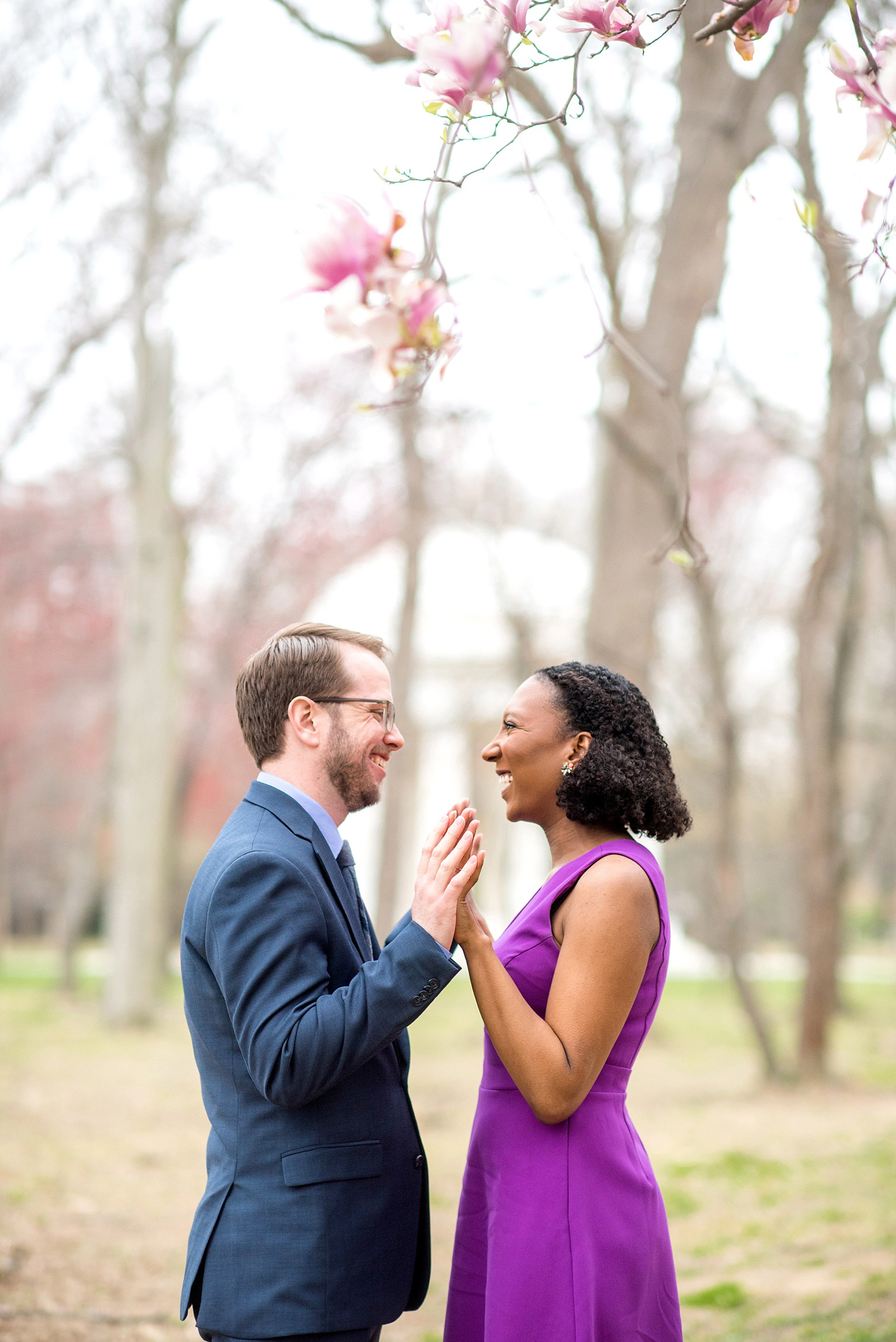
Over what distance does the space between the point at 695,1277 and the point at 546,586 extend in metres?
15.1

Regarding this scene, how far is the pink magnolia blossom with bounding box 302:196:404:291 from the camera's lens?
5.56 ft

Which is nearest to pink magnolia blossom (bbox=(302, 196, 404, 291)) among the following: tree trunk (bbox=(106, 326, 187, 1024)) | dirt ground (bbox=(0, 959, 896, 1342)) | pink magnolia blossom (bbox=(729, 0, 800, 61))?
pink magnolia blossom (bbox=(729, 0, 800, 61))

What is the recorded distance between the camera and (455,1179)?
756 centimetres

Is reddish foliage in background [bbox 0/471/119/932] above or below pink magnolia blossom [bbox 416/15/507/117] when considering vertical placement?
above

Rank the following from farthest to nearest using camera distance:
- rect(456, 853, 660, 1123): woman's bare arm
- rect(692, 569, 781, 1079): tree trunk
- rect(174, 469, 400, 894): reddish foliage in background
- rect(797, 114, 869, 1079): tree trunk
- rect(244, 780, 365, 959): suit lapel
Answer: rect(174, 469, 400, 894): reddish foliage in background
rect(692, 569, 781, 1079): tree trunk
rect(797, 114, 869, 1079): tree trunk
rect(244, 780, 365, 959): suit lapel
rect(456, 853, 660, 1123): woman's bare arm

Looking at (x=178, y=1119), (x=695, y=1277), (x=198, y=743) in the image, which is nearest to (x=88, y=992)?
(x=198, y=743)

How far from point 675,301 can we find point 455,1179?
17.9ft

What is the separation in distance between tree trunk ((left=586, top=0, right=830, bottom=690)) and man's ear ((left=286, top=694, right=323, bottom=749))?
4920 millimetres

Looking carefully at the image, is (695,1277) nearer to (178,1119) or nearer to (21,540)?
(178,1119)

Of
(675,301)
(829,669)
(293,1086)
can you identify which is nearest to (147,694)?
(829,669)

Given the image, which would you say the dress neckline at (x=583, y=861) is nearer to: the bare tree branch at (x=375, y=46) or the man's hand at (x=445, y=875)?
the man's hand at (x=445, y=875)

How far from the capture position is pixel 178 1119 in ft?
30.0

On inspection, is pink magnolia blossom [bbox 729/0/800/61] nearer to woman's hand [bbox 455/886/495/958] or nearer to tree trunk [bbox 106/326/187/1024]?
woman's hand [bbox 455/886/495/958]

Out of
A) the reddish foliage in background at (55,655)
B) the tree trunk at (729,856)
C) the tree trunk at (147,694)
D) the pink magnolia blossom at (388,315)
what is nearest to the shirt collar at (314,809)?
the pink magnolia blossom at (388,315)
